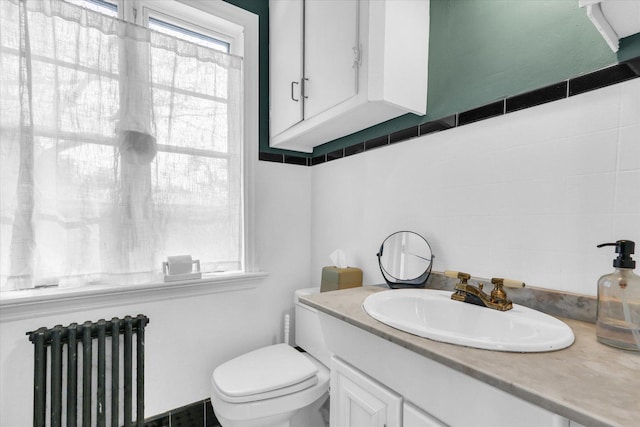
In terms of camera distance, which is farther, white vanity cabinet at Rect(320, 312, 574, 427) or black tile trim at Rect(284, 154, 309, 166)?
black tile trim at Rect(284, 154, 309, 166)

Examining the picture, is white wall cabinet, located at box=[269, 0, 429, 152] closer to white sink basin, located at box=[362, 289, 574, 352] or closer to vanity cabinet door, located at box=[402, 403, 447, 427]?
white sink basin, located at box=[362, 289, 574, 352]

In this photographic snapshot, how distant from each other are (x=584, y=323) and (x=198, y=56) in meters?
1.86

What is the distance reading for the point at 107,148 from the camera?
130 centimetres

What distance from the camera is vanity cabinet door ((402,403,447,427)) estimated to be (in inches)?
25.9

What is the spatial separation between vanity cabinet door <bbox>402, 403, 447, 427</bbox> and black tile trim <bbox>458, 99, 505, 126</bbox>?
927mm

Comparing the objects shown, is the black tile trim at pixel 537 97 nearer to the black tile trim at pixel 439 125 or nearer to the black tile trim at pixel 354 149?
the black tile trim at pixel 439 125

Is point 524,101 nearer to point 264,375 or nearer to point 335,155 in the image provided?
point 335,155

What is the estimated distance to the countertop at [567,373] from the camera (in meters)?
0.42

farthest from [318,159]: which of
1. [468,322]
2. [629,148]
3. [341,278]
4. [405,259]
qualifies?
[629,148]

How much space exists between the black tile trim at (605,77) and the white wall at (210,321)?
134 centimetres

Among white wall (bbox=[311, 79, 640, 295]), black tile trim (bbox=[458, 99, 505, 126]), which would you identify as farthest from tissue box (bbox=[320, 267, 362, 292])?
black tile trim (bbox=[458, 99, 505, 126])

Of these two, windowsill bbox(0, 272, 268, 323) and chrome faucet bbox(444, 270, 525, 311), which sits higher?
chrome faucet bbox(444, 270, 525, 311)

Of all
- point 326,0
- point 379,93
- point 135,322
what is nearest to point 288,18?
point 326,0

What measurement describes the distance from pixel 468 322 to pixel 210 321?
1234mm
